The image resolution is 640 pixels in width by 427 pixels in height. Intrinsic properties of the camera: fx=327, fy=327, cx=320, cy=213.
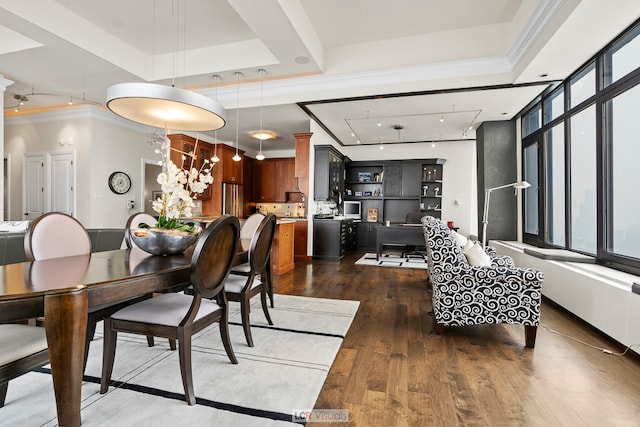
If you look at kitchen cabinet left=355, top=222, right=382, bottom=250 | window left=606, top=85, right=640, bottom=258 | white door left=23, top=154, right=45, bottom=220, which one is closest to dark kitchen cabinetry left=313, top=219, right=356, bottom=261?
kitchen cabinet left=355, top=222, right=382, bottom=250

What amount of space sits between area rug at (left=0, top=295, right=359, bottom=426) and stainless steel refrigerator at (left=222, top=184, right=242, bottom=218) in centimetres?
529

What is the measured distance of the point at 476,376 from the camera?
210 cm

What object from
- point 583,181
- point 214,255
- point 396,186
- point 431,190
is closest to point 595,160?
point 583,181

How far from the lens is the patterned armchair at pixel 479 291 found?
2.57 meters

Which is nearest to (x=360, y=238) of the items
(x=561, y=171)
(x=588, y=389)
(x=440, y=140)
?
(x=440, y=140)

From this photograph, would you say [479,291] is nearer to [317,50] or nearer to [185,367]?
[185,367]

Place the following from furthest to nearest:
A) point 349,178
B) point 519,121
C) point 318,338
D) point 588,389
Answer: point 349,178 < point 519,121 < point 318,338 < point 588,389

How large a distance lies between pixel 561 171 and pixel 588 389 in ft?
11.0

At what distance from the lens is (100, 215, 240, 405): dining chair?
1728mm

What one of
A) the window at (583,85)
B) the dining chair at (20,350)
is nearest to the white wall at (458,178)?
the window at (583,85)

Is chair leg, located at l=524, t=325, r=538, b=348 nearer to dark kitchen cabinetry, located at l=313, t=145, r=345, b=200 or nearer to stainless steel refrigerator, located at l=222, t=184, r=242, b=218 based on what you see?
dark kitchen cabinetry, located at l=313, t=145, r=345, b=200

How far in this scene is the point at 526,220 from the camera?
18.2 ft

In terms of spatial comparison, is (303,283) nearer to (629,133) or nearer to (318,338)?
(318,338)

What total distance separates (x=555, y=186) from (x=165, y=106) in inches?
196
